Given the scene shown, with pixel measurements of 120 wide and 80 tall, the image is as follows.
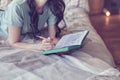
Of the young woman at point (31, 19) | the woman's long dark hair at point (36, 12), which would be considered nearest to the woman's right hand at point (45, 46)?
the young woman at point (31, 19)

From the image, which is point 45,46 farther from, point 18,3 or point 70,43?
point 18,3

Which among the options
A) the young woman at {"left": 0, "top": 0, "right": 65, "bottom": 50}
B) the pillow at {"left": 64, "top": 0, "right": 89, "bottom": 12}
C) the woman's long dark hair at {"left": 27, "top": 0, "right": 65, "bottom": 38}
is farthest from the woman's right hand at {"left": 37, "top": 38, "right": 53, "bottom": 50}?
the pillow at {"left": 64, "top": 0, "right": 89, "bottom": 12}

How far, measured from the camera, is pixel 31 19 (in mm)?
1589

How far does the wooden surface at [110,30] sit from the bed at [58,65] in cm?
101

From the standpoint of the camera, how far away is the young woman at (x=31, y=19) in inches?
60.2

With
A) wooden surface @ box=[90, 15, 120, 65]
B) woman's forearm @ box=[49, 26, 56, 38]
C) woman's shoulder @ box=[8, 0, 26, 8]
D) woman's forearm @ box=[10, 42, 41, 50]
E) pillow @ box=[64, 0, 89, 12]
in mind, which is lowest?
wooden surface @ box=[90, 15, 120, 65]

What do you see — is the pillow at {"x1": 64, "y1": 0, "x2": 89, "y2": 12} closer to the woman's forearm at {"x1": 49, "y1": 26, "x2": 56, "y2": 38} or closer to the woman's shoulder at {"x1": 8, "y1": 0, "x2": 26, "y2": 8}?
the woman's forearm at {"x1": 49, "y1": 26, "x2": 56, "y2": 38}

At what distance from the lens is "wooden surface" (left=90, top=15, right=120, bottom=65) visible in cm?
266

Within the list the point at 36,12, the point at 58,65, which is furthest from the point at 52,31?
the point at 58,65

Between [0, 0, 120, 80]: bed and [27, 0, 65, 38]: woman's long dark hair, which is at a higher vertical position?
[27, 0, 65, 38]: woman's long dark hair

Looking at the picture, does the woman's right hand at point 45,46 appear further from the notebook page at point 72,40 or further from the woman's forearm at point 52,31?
the woman's forearm at point 52,31

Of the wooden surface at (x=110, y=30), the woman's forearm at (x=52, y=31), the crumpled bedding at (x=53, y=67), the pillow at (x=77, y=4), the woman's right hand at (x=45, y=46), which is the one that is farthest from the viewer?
the wooden surface at (x=110, y=30)

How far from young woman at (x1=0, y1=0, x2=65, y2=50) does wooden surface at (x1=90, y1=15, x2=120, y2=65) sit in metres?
0.89

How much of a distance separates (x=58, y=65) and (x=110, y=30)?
6.61ft
